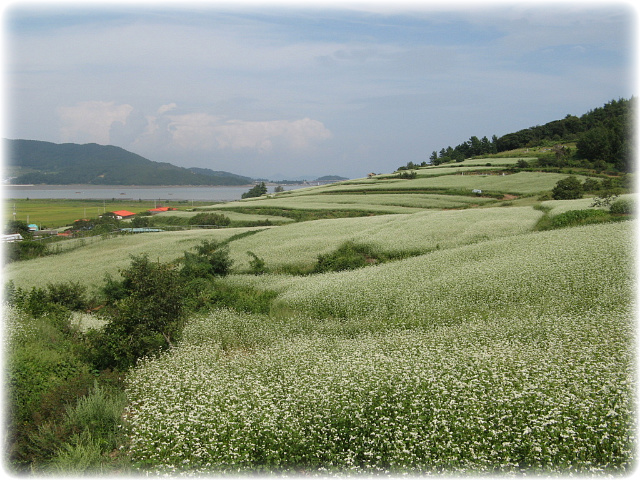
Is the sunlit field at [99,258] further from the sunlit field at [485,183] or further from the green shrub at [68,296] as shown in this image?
the sunlit field at [485,183]

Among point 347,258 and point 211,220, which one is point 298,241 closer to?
point 347,258

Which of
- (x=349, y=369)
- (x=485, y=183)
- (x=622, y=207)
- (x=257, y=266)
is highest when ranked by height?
(x=485, y=183)

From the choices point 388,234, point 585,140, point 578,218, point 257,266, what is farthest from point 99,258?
point 585,140

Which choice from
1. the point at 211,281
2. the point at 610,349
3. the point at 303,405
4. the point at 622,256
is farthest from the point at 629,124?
the point at 303,405

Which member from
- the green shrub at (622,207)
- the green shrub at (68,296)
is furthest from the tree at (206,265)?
the green shrub at (622,207)

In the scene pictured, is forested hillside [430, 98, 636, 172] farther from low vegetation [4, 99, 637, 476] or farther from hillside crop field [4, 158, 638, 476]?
hillside crop field [4, 158, 638, 476]

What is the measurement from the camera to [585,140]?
223 ft

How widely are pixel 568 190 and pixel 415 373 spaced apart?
39523 millimetres

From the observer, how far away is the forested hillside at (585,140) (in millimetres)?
62688

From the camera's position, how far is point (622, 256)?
675 inches

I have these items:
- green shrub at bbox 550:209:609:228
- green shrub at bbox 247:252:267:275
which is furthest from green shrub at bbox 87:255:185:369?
green shrub at bbox 550:209:609:228

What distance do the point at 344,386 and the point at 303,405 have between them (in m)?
0.87

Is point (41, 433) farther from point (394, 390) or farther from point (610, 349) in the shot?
point (610, 349)

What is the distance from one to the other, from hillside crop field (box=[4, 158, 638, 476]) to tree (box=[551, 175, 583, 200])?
2116cm
